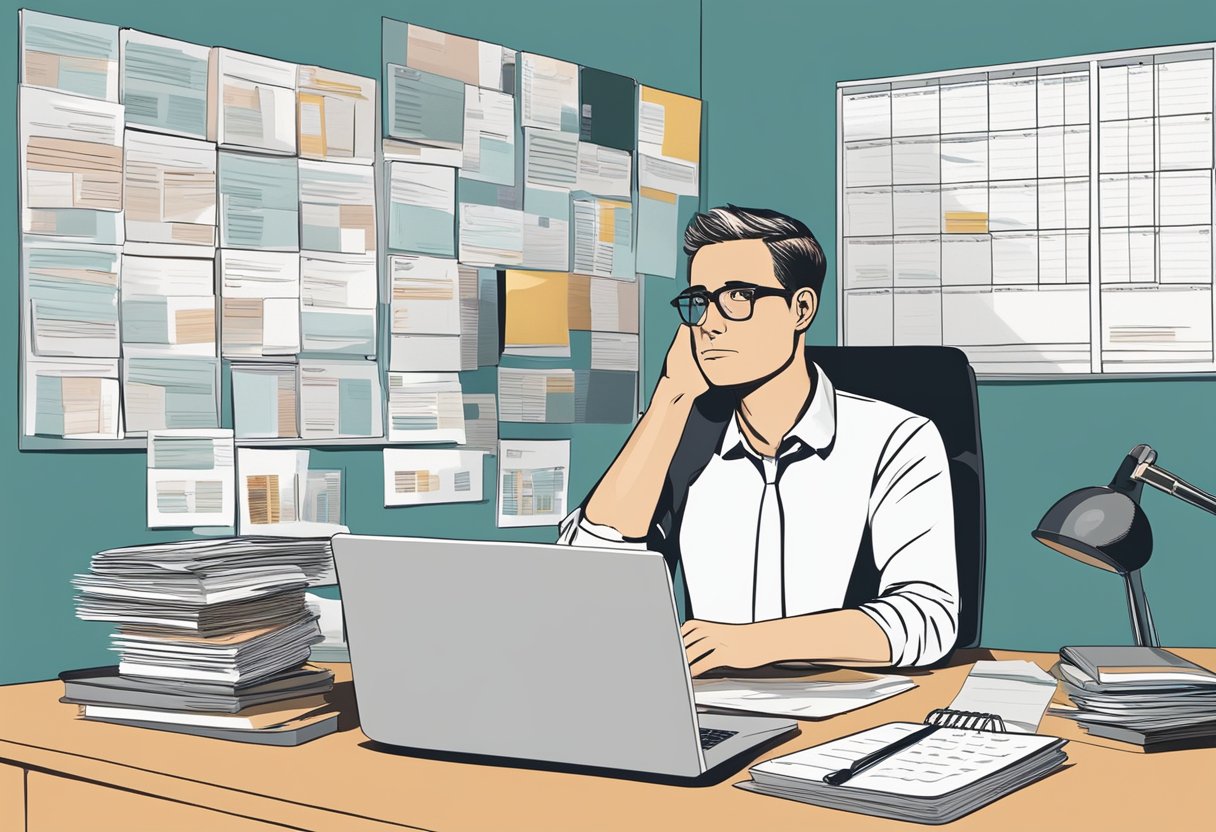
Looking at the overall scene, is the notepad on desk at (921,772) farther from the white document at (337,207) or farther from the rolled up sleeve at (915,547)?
the white document at (337,207)

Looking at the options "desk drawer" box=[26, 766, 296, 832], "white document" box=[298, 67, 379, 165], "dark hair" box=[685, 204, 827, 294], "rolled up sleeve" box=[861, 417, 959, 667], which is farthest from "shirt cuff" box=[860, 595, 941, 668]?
"white document" box=[298, 67, 379, 165]

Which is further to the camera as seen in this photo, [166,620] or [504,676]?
[166,620]

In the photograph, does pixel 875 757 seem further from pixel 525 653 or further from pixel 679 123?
pixel 679 123

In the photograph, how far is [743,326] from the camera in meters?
2.18

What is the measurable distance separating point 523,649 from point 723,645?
0.60 meters

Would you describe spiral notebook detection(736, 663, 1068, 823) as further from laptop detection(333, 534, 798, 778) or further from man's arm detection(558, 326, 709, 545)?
man's arm detection(558, 326, 709, 545)

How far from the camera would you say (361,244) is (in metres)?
2.42

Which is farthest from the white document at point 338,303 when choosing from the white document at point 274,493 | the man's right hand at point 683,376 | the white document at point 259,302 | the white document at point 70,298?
the man's right hand at point 683,376

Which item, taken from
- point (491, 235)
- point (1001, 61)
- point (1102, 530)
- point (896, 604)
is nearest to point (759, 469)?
point (896, 604)

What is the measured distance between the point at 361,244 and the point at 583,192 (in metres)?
0.77

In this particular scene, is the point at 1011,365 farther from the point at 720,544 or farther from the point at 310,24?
the point at 310,24

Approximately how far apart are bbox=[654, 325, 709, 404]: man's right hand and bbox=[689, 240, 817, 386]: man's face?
0.02 metres

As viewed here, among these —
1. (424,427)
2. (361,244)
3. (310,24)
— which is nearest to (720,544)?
(424,427)

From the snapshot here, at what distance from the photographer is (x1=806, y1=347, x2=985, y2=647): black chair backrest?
2086 millimetres
